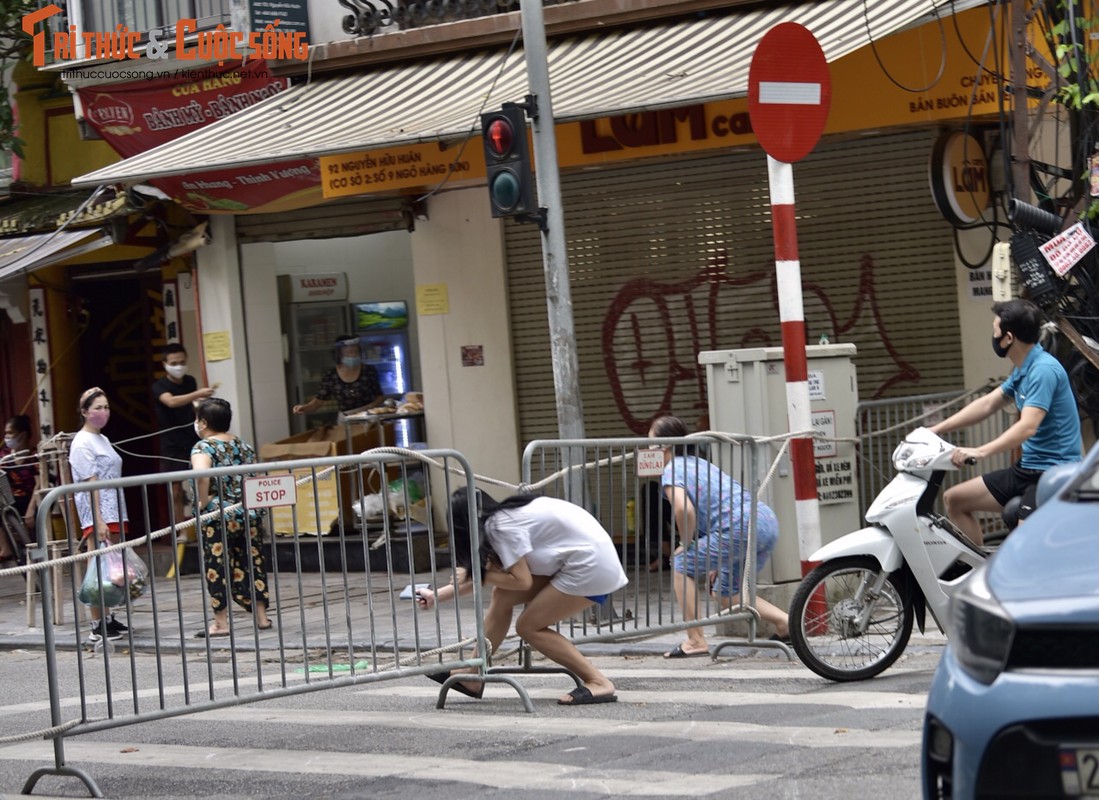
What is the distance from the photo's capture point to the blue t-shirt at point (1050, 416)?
27.0 feet

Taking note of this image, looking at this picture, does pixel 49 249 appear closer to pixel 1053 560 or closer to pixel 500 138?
pixel 500 138

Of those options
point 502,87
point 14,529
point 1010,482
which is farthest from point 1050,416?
point 14,529

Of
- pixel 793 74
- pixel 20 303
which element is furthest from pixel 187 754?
pixel 20 303

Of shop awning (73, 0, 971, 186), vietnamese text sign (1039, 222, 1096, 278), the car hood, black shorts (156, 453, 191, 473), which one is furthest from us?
black shorts (156, 453, 191, 473)

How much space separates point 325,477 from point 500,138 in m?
3.51

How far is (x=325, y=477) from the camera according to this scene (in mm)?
7785

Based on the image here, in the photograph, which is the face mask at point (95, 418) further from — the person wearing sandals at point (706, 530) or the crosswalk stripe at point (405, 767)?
the person wearing sandals at point (706, 530)

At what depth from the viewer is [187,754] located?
728 centimetres

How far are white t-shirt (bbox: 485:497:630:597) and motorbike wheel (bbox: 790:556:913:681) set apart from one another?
0.89 meters

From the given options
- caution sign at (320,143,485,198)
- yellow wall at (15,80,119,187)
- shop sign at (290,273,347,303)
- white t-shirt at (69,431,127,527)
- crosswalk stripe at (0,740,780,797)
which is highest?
yellow wall at (15,80,119,187)

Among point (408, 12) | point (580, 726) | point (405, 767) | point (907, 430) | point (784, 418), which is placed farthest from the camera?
point (408, 12)

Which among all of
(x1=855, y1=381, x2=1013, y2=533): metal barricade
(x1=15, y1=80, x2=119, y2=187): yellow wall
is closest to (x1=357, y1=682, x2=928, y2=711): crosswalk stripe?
(x1=855, y1=381, x2=1013, y2=533): metal barricade

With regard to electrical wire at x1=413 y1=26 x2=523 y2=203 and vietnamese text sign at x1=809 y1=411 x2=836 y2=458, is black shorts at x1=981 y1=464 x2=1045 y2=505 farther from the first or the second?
electrical wire at x1=413 y1=26 x2=523 y2=203

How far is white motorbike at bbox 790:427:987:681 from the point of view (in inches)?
311
